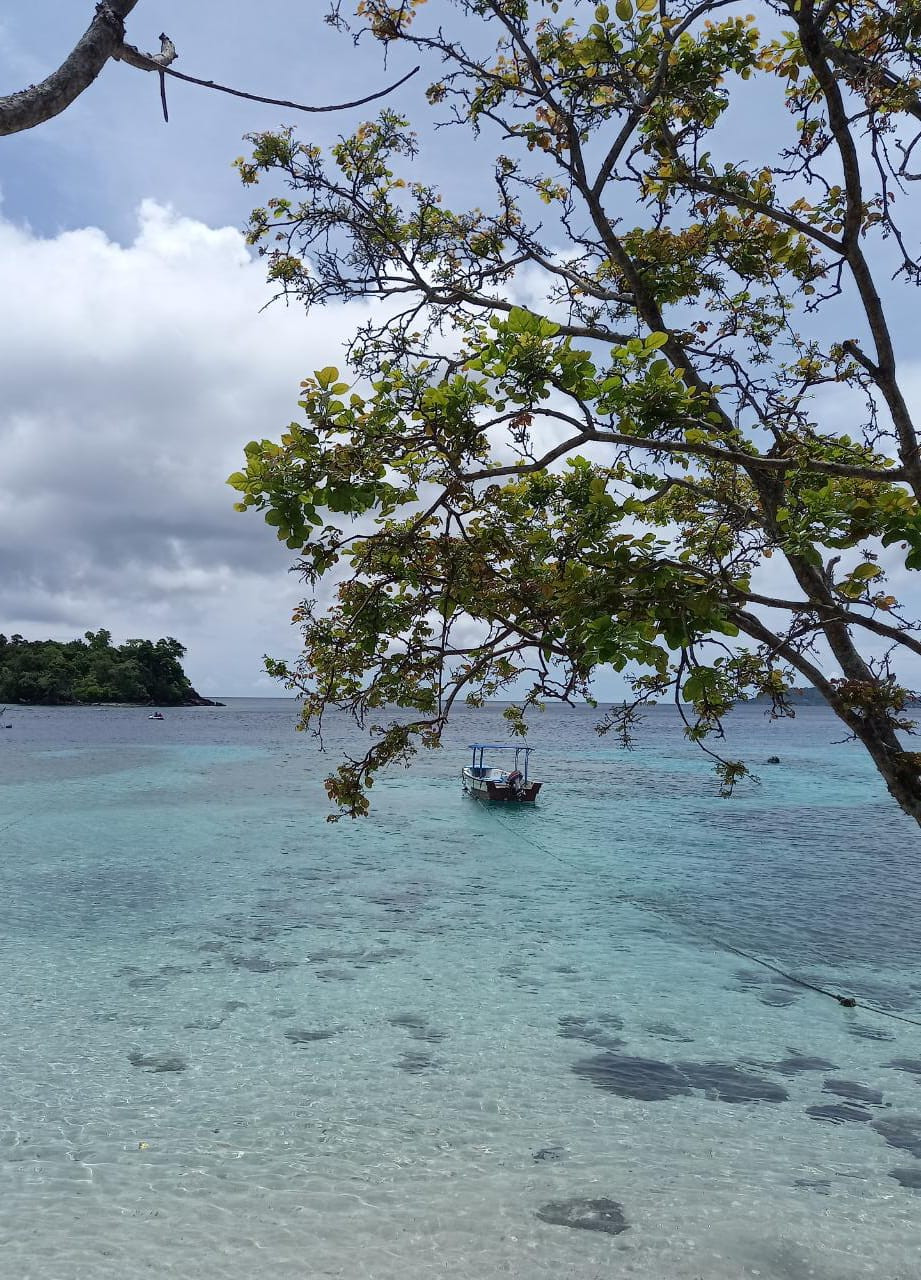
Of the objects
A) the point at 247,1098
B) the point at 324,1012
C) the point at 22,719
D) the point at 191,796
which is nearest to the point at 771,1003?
the point at 324,1012

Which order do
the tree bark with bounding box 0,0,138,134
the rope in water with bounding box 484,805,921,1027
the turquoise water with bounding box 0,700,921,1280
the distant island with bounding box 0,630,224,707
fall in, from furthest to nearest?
Answer: the distant island with bounding box 0,630,224,707, the rope in water with bounding box 484,805,921,1027, the turquoise water with bounding box 0,700,921,1280, the tree bark with bounding box 0,0,138,134

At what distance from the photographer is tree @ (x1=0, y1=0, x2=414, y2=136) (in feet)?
7.92

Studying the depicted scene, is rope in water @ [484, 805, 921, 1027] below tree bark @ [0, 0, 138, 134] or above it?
below

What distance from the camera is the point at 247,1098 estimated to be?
1036 cm

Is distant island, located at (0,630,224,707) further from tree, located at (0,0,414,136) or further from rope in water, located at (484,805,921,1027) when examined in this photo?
tree, located at (0,0,414,136)

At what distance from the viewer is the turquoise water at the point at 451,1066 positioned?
7.77 meters

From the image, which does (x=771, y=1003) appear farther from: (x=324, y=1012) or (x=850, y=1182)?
(x=324, y=1012)

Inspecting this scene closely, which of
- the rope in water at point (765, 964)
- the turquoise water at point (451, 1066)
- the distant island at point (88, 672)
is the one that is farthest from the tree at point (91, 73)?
the distant island at point (88, 672)

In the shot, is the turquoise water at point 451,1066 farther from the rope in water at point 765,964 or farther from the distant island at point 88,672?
the distant island at point 88,672

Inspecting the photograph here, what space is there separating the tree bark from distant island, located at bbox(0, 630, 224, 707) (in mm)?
178028

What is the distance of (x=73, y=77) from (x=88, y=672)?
183m

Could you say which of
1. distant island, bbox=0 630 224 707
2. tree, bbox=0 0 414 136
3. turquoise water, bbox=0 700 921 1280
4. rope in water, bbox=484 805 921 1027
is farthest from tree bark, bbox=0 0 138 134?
distant island, bbox=0 630 224 707

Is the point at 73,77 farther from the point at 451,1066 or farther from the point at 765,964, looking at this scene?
the point at 765,964

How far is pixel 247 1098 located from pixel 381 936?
7.60m
